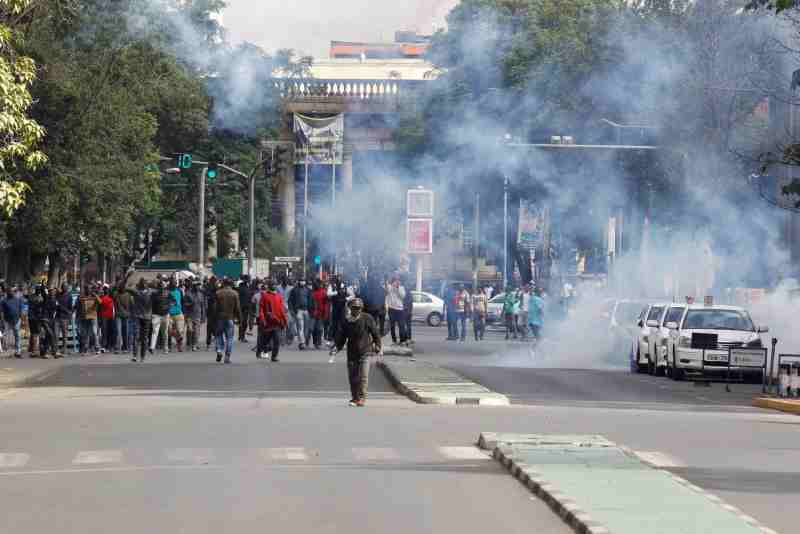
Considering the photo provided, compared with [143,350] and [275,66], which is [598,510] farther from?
[275,66]

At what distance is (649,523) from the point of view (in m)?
11.6

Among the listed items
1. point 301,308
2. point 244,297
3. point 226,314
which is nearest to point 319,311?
point 301,308

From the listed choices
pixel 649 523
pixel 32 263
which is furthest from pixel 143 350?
pixel 649 523

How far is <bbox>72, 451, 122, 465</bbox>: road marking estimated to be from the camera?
16766mm

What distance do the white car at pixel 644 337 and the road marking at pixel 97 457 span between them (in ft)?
71.9

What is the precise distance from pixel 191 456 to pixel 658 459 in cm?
457

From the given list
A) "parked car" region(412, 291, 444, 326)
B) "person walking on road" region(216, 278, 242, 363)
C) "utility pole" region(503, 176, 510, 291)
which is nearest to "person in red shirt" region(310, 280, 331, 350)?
"person walking on road" region(216, 278, 242, 363)

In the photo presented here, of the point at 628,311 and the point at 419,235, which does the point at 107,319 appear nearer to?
the point at 419,235

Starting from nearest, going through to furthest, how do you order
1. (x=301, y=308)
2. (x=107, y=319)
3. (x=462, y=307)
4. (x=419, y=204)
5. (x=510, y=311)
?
(x=107, y=319) → (x=419, y=204) → (x=301, y=308) → (x=462, y=307) → (x=510, y=311)

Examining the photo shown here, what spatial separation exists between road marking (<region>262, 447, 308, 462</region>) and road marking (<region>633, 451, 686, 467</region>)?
330 cm

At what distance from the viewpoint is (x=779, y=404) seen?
1088 inches

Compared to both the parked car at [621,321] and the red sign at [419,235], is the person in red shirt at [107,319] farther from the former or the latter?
the parked car at [621,321]

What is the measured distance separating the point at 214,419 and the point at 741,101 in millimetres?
35809

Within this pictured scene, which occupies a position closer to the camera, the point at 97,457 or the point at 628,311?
the point at 97,457
